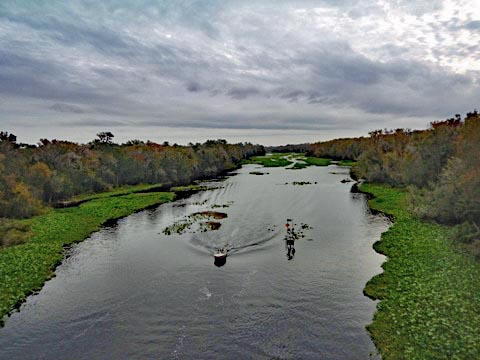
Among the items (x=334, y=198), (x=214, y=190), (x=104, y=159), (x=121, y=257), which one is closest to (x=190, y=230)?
(x=121, y=257)

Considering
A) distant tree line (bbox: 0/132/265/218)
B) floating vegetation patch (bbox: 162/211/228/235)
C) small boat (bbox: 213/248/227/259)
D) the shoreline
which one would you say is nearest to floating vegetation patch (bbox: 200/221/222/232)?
floating vegetation patch (bbox: 162/211/228/235)

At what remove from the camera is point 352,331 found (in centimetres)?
2380

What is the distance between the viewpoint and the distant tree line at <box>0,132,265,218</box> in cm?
6178

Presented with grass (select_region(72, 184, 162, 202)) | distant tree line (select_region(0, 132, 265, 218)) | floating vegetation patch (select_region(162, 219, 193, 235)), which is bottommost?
floating vegetation patch (select_region(162, 219, 193, 235))

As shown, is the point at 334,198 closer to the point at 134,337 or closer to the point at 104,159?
the point at 134,337

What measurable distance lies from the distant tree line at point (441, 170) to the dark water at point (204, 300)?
9394 mm

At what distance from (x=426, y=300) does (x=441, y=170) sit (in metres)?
50.0

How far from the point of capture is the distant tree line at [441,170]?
3825 cm

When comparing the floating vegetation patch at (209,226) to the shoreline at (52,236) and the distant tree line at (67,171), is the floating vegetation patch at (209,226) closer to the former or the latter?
the shoreline at (52,236)

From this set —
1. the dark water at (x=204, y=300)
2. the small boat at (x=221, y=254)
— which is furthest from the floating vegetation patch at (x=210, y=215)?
the small boat at (x=221, y=254)

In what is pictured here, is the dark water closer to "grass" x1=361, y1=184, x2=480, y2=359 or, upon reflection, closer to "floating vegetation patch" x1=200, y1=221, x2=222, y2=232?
"grass" x1=361, y1=184, x2=480, y2=359

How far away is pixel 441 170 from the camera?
221 ft

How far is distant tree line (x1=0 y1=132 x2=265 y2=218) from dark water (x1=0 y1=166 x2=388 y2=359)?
22.0 meters

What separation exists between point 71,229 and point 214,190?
4926cm
